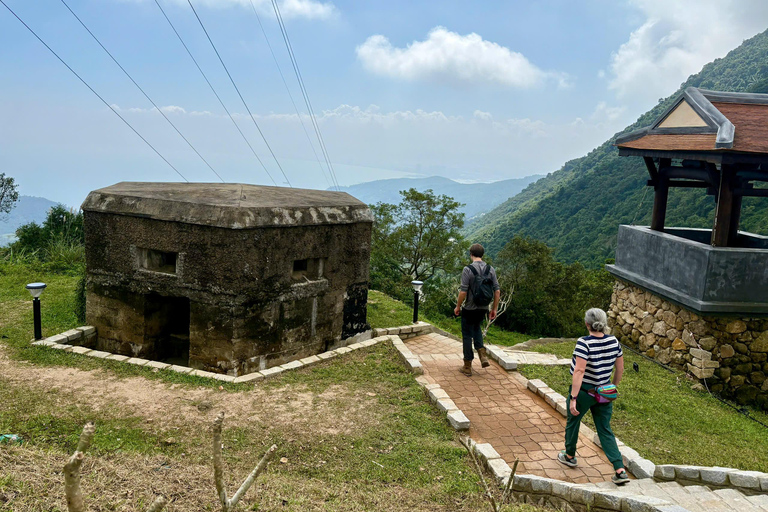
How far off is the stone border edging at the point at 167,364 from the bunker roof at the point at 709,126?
5188mm

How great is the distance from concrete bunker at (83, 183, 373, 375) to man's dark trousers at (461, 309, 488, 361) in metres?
2.47

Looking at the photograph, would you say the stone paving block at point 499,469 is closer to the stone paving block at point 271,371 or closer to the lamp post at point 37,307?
the stone paving block at point 271,371

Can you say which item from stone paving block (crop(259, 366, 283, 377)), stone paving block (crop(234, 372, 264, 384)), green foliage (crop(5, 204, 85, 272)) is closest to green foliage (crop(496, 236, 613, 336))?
stone paving block (crop(259, 366, 283, 377))

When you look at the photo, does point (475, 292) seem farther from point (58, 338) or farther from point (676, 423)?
point (58, 338)

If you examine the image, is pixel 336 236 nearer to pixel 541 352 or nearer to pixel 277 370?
pixel 277 370

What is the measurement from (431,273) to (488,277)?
16023mm

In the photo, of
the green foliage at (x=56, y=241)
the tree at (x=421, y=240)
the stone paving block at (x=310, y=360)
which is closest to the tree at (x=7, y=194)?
the green foliage at (x=56, y=241)

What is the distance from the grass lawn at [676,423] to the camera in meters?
5.50

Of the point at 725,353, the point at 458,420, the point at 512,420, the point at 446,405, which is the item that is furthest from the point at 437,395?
the point at 725,353

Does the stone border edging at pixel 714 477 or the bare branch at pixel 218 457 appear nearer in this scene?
the bare branch at pixel 218 457

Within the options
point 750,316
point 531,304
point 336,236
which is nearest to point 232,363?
point 336,236

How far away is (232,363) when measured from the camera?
7270 millimetres

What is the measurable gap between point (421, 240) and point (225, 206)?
15494 mm

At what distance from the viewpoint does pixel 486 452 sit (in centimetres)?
498
